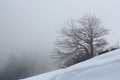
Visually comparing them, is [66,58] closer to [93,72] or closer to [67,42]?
[67,42]

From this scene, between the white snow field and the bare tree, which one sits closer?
the white snow field

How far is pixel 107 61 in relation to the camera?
1579 mm

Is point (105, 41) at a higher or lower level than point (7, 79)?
higher

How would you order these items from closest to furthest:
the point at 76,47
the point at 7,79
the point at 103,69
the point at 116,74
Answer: the point at 116,74, the point at 103,69, the point at 76,47, the point at 7,79

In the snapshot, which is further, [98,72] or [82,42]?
[82,42]

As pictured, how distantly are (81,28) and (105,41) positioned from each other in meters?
3.46

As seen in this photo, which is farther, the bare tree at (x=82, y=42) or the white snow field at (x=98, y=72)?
the bare tree at (x=82, y=42)

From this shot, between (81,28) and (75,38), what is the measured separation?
2001 mm

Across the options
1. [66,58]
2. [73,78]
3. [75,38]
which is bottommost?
[73,78]

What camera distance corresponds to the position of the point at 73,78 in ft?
4.99

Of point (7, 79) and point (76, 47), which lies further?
point (7, 79)

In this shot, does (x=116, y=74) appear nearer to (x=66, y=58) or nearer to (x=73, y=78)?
(x=73, y=78)

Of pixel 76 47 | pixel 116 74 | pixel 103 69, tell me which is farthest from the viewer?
pixel 76 47

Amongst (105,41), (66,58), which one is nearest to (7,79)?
(66,58)
